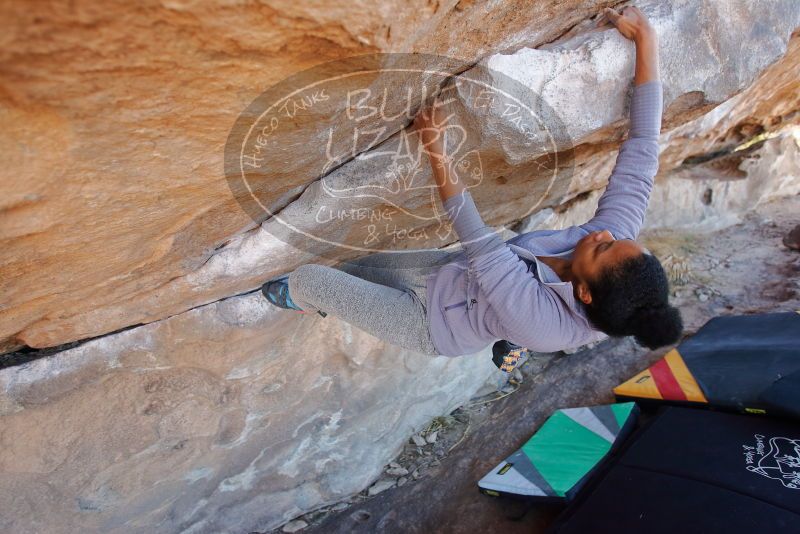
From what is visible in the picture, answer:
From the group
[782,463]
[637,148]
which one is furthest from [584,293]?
[782,463]

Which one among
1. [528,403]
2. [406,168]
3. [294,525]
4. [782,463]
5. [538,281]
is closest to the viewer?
[538,281]

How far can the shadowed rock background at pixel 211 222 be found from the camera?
29.0 inches

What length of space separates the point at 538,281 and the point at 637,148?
467 millimetres

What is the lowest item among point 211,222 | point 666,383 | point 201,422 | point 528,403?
point 528,403

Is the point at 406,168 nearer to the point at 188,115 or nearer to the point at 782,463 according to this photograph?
the point at 188,115

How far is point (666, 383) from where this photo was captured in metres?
2.69

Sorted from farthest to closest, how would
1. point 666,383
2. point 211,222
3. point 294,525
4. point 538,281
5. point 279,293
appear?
point 666,383, point 294,525, point 279,293, point 211,222, point 538,281

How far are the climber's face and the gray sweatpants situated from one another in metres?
0.39

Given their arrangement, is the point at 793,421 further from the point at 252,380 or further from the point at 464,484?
the point at 252,380

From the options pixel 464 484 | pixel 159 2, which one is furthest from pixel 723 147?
pixel 159 2

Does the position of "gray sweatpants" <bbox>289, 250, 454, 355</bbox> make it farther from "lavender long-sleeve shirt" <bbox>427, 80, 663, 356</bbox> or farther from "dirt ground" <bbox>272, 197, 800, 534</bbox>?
"dirt ground" <bbox>272, 197, 800, 534</bbox>

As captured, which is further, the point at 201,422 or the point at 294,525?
the point at 294,525

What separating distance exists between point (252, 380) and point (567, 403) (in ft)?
A: 5.97

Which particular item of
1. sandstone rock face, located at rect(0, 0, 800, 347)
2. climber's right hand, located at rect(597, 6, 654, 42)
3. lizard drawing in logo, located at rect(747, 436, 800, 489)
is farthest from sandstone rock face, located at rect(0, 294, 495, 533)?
lizard drawing in logo, located at rect(747, 436, 800, 489)
